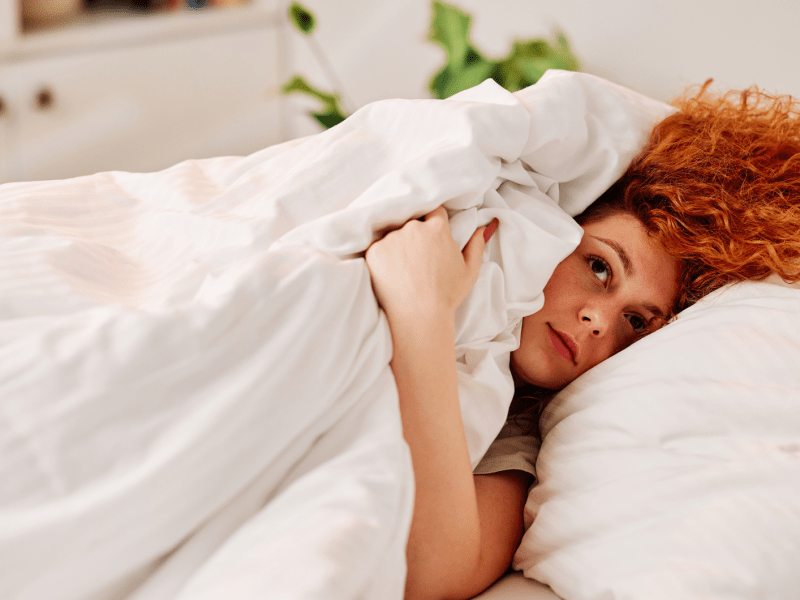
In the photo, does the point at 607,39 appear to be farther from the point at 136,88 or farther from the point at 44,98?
the point at 44,98

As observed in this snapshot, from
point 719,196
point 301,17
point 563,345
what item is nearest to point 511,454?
point 563,345

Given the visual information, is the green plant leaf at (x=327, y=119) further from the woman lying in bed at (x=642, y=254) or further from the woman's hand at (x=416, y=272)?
the woman's hand at (x=416, y=272)

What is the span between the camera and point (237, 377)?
21.0 inches

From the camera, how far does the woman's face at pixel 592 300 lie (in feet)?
2.77

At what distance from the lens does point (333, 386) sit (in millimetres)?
582

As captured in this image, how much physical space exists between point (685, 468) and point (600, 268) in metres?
0.30

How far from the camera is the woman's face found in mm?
844

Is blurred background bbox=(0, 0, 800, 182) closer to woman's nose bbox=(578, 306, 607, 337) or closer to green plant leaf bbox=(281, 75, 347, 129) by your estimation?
green plant leaf bbox=(281, 75, 347, 129)

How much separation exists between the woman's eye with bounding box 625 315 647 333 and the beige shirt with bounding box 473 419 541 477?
0.69 ft

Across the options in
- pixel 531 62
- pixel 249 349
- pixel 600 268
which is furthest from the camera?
pixel 531 62

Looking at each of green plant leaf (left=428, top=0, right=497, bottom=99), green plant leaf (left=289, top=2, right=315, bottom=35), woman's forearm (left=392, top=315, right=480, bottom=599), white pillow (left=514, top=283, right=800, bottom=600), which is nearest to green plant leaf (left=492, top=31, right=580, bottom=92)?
green plant leaf (left=428, top=0, right=497, bottom=99)

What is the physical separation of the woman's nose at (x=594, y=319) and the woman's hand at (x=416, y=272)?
23 centimetres

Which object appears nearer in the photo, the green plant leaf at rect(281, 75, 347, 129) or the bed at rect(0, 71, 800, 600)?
the bed at rect(0, 71, 800, 600)

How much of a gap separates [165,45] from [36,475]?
83.2 inches
